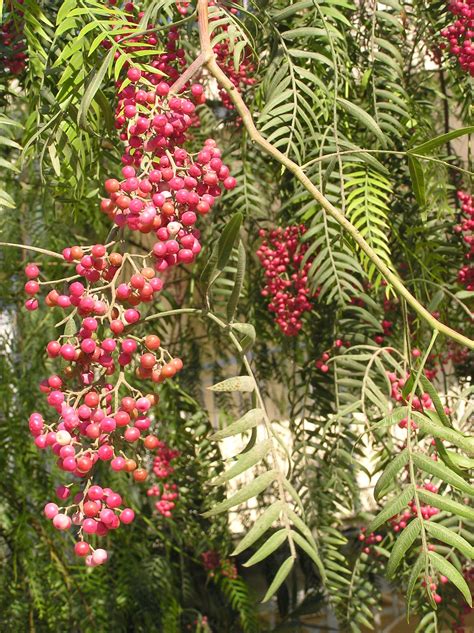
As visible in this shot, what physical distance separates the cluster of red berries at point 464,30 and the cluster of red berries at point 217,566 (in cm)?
115

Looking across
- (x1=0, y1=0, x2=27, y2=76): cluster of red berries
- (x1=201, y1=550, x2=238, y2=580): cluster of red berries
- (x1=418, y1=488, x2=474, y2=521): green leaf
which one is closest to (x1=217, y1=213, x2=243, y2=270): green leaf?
(x1=418, y1=488, x2=474, y2=521): green leaf

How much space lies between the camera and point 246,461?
1.74 ft

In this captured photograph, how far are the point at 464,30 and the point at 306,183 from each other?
1.88 feet

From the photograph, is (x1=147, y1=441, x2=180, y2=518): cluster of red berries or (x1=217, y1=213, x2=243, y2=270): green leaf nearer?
(x1=217, y1=213, x2=243, y2=270): green leaf

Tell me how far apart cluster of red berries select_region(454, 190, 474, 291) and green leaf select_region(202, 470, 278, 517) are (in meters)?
0.65

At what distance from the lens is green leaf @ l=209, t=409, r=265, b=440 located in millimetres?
526

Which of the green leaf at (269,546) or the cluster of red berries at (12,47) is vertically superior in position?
the cluster of red berries at (12,47)

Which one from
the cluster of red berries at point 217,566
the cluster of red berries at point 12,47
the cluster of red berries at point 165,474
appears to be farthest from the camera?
the cluster of red berries at point 217,566

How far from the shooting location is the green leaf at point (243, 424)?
→ 526 mm

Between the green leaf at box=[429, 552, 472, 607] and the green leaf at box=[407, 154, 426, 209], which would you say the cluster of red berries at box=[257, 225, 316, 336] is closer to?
the green leaf at box=[407, 154, 426, 209]

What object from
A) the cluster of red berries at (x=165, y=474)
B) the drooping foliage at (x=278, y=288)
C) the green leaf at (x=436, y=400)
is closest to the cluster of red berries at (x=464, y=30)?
the drooping foliage at (x=278, y=288)

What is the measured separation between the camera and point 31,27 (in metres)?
0.83

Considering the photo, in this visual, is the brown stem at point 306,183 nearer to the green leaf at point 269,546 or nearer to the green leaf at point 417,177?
the green leaf at point 417,177

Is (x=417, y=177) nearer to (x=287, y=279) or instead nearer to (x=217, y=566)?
(x=287, y=279)
